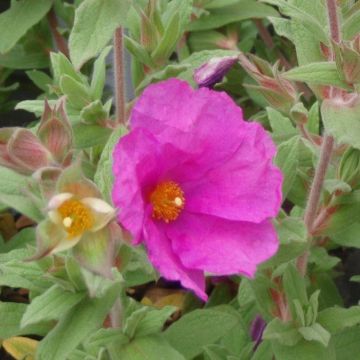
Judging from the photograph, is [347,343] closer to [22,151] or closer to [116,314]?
[116,314]

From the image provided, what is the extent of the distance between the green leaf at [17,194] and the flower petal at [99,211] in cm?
8

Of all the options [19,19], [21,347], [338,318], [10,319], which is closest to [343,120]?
[338,318]

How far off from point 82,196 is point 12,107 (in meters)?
0.89

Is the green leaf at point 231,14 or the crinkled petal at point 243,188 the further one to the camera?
the green leaf at point 231,14

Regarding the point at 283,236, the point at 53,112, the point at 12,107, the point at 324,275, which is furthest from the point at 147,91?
the point at 12,107

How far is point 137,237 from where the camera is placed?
2.22 ft

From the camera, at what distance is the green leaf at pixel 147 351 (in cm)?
89

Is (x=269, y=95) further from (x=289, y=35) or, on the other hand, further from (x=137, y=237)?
(x=137, y=237)

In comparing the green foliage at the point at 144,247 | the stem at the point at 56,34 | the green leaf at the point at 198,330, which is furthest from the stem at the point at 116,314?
the stem at the point at 56,34

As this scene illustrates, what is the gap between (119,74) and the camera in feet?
3.03

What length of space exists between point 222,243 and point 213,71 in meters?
0.24

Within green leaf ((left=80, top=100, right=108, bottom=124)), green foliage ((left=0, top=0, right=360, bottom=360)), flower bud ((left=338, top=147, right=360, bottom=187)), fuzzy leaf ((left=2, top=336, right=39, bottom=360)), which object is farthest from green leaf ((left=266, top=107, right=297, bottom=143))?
fuzzy leaf ((left=2, top=336, right=39, bottom=360))

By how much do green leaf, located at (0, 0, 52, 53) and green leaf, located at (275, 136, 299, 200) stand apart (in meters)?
0.60

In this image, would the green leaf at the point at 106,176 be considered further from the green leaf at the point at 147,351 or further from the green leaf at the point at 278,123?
the green leaf at the point at 278,123
